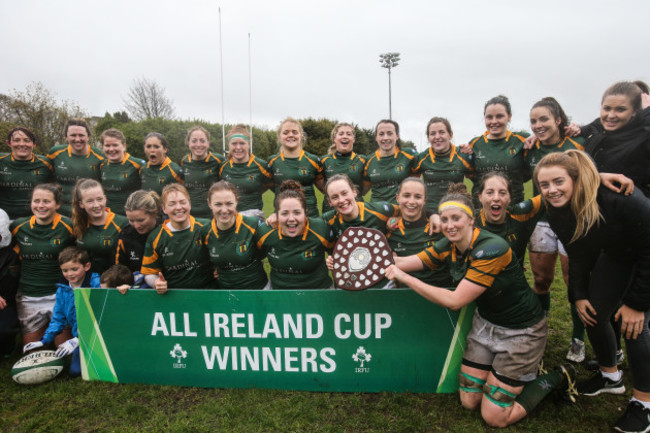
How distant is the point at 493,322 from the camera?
3148mm

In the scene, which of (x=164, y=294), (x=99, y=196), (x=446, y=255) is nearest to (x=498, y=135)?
Answer: (x=446, y=255)

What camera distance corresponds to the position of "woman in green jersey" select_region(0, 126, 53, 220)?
5.33 m

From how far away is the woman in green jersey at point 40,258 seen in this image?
4.33 meters

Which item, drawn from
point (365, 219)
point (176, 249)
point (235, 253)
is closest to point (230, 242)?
point (235, 253)

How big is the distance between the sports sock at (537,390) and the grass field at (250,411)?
5.3 inches

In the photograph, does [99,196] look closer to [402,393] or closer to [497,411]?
[402,393]

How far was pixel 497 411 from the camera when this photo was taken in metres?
2.96

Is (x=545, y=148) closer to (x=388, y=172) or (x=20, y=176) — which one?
(x=388, y=172)

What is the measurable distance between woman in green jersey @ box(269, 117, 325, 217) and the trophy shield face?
2.27 m

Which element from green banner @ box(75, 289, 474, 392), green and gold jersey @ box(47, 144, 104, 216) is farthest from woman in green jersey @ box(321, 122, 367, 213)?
green and gold jersey @ box(47, 144, 104, 216)

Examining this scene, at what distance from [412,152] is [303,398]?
11.6ft

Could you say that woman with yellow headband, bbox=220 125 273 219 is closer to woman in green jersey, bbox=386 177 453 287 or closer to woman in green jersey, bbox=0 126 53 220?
woman in green jersey, bbox=386 177 453 287

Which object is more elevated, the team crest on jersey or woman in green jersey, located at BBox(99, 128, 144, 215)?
woman in green jersey, located at BBox(99, 128, 144, 215)

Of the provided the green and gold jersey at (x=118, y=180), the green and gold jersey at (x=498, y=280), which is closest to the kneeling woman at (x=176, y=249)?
the green and gold jersey at (x=118, y=180)
